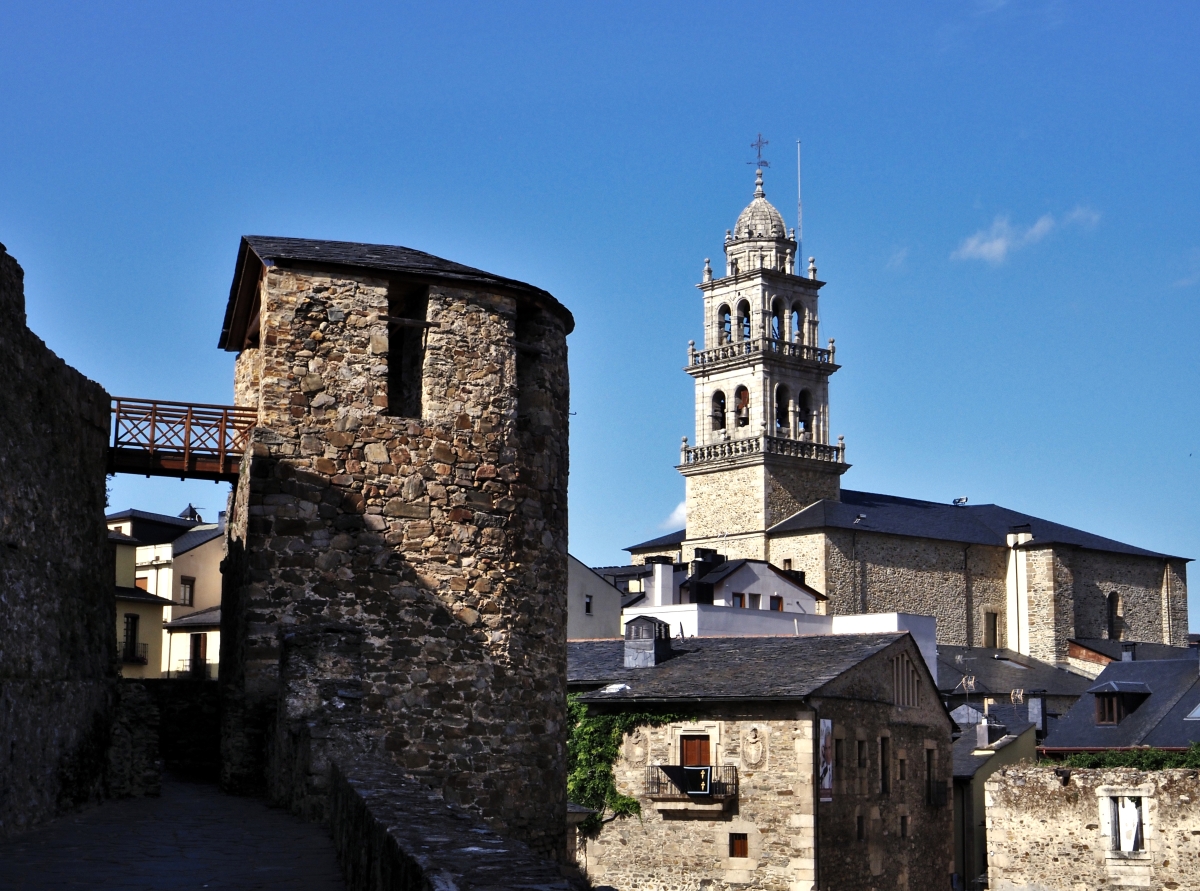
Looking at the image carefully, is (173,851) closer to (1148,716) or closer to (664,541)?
(1148,716)

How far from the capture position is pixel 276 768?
15.5m

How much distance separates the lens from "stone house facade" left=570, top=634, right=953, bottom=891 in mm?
33750

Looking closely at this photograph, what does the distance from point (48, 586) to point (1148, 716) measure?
3449cm

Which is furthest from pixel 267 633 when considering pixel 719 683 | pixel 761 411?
pixel 761 411

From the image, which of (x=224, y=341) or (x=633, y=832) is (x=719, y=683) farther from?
(x=224, y=341)

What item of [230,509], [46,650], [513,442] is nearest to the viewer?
[46,650]

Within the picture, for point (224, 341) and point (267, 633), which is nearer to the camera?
point (267, 633)

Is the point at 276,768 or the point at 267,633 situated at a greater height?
the point at 267,633

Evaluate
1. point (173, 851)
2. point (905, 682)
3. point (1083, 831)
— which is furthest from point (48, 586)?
point (1083, 831)

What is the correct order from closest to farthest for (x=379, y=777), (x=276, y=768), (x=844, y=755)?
(x=379, y=777) < (x=276, y=768) < (x=844, y=755)

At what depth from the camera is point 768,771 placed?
34.1 m

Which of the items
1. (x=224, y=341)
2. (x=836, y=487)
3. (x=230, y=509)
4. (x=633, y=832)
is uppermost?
(x=836, y=487)

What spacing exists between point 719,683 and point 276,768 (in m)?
20.8

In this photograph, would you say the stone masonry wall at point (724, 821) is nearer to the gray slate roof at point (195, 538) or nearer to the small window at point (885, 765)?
the small window at point (885, 765)
